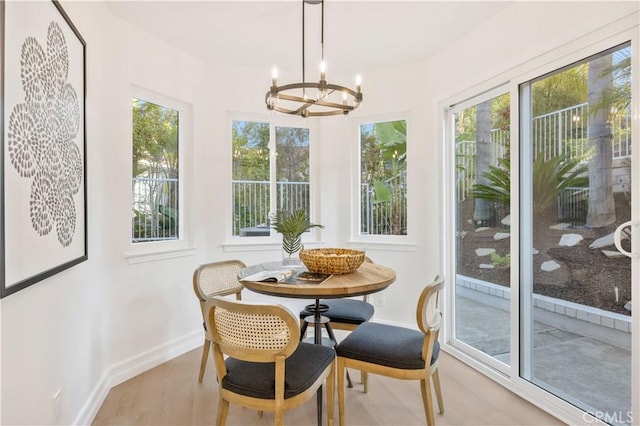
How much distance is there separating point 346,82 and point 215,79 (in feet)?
4.21

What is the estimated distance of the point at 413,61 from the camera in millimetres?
3271

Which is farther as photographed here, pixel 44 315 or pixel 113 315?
pixel 113 315

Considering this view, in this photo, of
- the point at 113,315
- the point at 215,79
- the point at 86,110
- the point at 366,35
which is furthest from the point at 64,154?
the point at 366,35

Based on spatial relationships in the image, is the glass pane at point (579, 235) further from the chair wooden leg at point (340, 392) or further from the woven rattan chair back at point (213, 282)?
the woven rattan chair back at point (213, 282)

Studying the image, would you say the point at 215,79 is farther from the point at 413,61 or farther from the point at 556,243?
the point at 556,243

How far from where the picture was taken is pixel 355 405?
218 cm

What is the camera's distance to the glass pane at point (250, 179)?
3.44m

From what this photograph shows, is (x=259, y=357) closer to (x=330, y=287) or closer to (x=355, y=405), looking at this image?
(x=330, y=287)

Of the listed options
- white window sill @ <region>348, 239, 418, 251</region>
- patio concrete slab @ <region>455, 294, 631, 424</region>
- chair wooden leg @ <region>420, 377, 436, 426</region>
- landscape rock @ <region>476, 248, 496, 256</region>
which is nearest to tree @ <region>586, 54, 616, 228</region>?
patio concrete slab @ <region>455, 294, 631, 424</region>

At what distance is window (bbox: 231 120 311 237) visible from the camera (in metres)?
3.45

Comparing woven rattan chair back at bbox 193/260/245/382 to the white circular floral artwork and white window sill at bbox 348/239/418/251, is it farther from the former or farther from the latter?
white window sill at bbox 348/239/418/251

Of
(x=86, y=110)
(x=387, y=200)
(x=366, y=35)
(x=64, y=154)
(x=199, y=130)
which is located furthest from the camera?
(x=387, y=200)

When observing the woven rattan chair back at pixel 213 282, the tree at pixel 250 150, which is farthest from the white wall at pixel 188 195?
the woven rattan chair back at pixel 213 282

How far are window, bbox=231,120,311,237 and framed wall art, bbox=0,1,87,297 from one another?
159 centimetres
